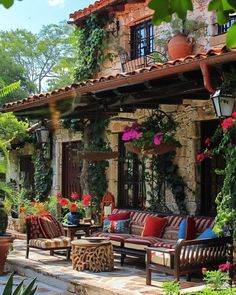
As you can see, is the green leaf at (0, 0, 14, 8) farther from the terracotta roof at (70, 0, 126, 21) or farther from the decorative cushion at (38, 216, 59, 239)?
the terracotta roof at (70, 0, 126, 21)

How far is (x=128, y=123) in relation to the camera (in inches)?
416

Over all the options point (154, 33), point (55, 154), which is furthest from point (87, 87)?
point (55, 154)

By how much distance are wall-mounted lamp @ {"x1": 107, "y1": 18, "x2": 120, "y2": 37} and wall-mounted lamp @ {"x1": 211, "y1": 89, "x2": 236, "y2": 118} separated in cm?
580

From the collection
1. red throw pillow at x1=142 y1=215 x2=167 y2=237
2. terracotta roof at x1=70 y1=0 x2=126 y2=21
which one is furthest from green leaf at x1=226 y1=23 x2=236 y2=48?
terracotta roof at x1=70 y1=0 x2=126 y2=21

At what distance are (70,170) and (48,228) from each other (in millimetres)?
3942

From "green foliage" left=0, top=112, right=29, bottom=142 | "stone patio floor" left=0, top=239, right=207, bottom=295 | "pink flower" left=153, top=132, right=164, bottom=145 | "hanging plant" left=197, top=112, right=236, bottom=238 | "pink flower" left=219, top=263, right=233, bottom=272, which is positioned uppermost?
"green foliage" left=0, top=112, right=29, bottom=142

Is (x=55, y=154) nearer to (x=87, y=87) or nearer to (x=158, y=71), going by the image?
(x=87, y=87)

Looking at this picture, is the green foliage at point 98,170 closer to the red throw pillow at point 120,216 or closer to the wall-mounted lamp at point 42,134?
the wall-mounted lamp at point 42,134

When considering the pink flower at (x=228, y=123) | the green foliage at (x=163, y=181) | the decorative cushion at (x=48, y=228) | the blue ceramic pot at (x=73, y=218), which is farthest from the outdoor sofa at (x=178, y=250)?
the pink flower at (x=228, y=123)

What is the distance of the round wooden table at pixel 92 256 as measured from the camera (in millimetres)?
7598

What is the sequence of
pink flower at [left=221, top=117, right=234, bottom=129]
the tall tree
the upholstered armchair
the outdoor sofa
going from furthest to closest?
the tall tree < the upholstered armchair < the outdoor sofa < pink flower at [left=221, top=117, right=234, bottom=129]

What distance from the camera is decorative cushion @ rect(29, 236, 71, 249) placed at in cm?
840

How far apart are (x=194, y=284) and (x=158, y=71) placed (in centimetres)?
269

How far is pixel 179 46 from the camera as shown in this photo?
31.2ft
